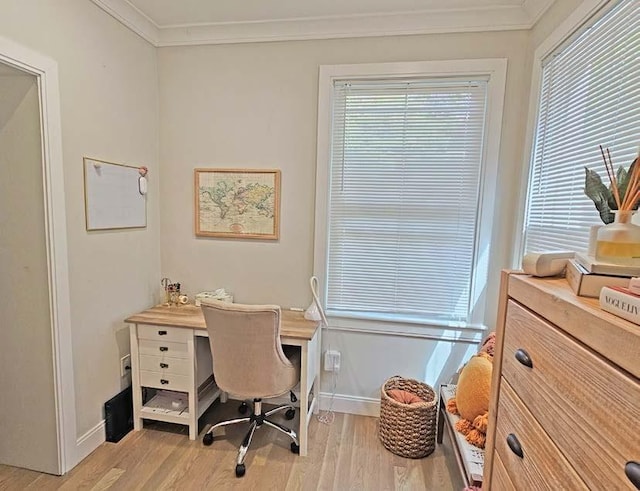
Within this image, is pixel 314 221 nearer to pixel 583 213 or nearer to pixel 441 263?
pixel 441 263

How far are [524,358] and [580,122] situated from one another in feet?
4.18

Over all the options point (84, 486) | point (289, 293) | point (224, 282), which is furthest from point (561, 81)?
point (84, 486)

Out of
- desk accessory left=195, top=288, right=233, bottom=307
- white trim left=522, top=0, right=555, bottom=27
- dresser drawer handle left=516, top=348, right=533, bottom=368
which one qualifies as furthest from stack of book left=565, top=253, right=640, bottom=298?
desk accessory left=195, top=288, right=233, bottom=307

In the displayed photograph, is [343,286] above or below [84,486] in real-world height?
above

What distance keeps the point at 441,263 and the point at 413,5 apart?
5.31 ft

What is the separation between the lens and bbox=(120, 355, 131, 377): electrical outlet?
233cm

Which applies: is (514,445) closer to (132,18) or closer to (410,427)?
(410,427)

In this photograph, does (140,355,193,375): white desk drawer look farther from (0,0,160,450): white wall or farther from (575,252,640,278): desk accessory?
(575,252,640,278): desk accessory

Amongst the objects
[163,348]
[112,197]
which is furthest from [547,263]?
[112,197]

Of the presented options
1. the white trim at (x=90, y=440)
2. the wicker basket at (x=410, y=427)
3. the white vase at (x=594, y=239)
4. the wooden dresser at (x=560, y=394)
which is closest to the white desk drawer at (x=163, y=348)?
the white trim at (x=90, y=440)

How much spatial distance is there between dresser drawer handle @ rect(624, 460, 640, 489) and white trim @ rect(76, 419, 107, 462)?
2.50m

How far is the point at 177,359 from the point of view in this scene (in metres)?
2.24

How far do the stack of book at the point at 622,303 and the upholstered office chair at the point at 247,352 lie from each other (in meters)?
1.46

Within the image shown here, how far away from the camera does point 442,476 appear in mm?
1990
